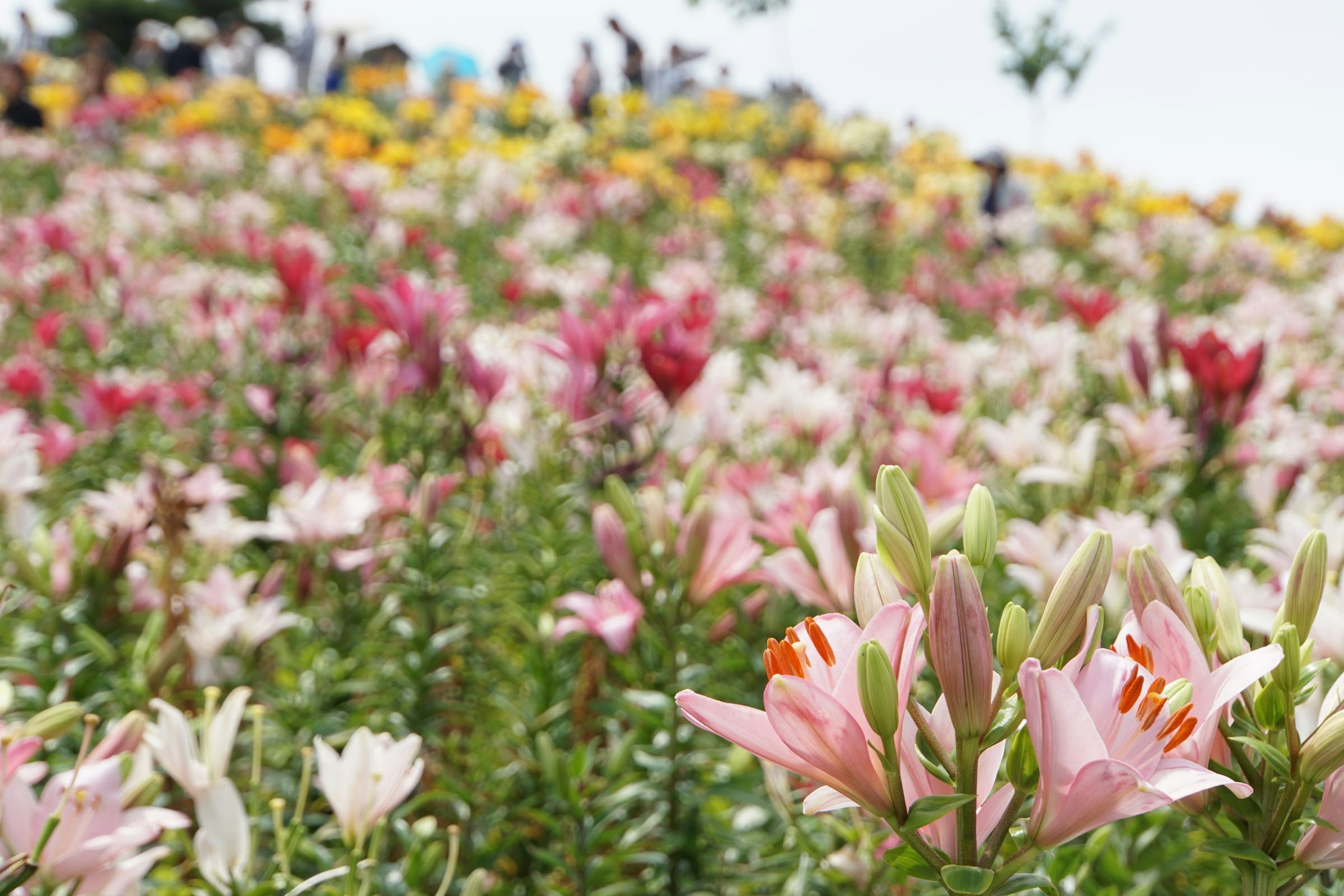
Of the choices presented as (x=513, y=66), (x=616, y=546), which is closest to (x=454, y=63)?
(x=513, y=66)

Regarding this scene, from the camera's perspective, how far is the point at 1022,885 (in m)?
0.61

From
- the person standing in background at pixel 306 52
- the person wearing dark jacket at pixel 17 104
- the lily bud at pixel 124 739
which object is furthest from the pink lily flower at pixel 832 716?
the person standing in background at pixel 306 52

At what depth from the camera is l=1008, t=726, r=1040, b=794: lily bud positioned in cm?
62

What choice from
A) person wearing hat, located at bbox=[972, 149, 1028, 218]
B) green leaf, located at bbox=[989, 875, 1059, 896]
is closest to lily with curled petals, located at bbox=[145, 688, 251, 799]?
green leaf, located at bbox=[989, 875, 1059, 896]

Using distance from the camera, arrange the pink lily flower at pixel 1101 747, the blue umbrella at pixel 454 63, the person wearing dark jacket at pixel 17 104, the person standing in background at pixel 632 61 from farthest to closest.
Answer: the blue umbrella at pixel 454 63, the person standing in background at pixel 632 61, the person wearing dark jacket at pixel 17 104, the pink lily flower at pixel 1101 747

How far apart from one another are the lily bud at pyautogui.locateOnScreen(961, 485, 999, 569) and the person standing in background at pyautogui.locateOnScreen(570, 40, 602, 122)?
11469 mm

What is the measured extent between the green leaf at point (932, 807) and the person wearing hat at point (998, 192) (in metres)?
10.7

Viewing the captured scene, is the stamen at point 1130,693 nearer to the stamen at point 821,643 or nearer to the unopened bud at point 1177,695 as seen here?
the unopened bud at point 1177,695

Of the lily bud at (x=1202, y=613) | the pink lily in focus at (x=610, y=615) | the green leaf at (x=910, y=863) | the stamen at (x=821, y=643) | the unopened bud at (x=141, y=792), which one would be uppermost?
the lily bud at (x=1202, y=613)

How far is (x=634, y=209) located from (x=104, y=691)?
19.1 ft

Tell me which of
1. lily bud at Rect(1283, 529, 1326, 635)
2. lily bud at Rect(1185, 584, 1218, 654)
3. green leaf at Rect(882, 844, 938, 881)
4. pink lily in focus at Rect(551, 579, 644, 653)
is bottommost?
pink lily in focus at Rect(551, 579, 644, 653)

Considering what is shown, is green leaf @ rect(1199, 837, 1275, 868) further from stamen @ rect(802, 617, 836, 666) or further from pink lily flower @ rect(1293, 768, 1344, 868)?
stamen @ rect(802, 617, 836, 666)

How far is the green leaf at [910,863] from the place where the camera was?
62 centimetres

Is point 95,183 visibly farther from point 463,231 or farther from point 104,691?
point 104,691
